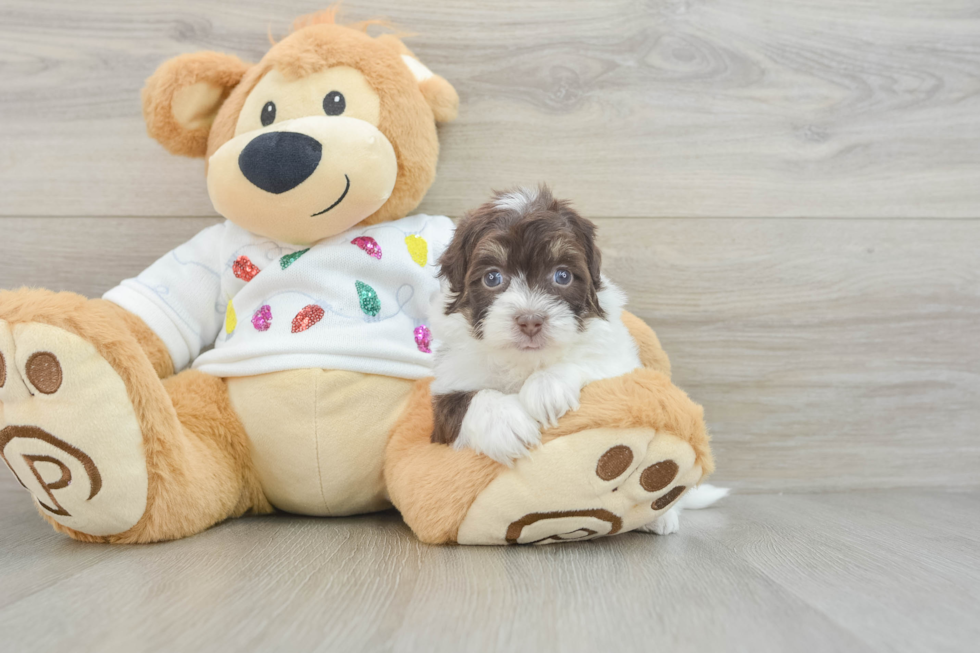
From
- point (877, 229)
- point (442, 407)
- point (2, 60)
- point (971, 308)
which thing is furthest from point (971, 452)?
point (2, 60)

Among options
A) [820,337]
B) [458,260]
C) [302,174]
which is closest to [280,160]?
[302,174]

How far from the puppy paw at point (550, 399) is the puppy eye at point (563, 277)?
0.53 feet

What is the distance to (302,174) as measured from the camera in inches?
53.1

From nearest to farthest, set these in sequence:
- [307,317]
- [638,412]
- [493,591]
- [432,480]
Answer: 1. [493,591]
2. [638,412]
3. [432,480]
4. [307,317]

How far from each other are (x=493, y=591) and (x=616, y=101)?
1.31 metres

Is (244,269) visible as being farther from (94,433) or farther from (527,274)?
(527,274)

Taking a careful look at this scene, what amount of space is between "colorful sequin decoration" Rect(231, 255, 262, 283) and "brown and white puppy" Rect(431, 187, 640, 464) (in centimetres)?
49

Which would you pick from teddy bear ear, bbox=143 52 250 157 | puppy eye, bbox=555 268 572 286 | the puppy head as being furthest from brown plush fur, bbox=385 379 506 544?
teddy bear ear, bbox=143 52 250 157

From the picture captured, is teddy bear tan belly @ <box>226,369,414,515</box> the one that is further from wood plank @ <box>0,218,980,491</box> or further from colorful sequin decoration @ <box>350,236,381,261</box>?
wood plank @ <box>0,218,980,491</box>

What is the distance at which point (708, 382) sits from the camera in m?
1.80

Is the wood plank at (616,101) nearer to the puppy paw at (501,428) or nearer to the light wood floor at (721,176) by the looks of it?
the light wood floor at (721,176)

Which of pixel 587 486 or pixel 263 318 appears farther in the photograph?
pixel 263 318

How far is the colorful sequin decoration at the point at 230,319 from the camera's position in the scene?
4.92ft

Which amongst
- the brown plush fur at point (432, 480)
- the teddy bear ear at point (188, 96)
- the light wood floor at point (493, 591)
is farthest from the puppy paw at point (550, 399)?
the teddy bear ear at point (188, 96)
